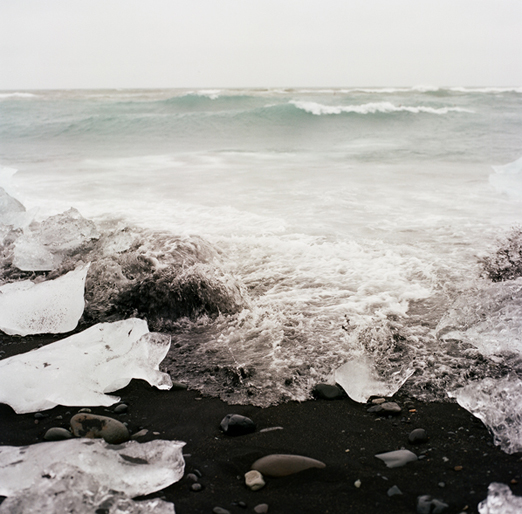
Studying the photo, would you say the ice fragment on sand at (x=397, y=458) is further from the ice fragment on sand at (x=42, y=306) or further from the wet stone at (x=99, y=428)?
the ice fragment on sand at (x=42, y=306)

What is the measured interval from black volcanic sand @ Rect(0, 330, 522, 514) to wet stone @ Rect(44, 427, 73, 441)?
0.03 metres

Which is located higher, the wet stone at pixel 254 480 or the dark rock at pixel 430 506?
the dark rock at pixel 430 506

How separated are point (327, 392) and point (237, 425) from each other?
0.47 m

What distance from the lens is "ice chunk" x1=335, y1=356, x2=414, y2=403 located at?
2078 mm

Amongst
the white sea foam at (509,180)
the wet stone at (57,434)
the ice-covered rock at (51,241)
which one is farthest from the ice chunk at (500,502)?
the white sea foam at (509,180)

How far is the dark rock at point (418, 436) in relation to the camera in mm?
1741

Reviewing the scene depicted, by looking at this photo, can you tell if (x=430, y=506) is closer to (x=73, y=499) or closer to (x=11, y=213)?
(x=73, y=499)

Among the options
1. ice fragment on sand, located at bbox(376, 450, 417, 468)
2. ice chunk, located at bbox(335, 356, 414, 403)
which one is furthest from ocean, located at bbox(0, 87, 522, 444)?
ice fragment on sand, located at bbox(376, 450, 417, 468)

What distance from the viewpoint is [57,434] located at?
5.85 feet

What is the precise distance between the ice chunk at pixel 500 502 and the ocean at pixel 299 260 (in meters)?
0.59

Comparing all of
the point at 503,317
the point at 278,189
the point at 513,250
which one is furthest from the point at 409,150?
the point at 503,317

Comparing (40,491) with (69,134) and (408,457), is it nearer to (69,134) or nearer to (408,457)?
(408,457)

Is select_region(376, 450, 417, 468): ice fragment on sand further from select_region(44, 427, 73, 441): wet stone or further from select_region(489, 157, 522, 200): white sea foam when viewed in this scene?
select_region(489, 157, 522, 200): white sea foam

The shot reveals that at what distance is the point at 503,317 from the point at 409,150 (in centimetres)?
954
